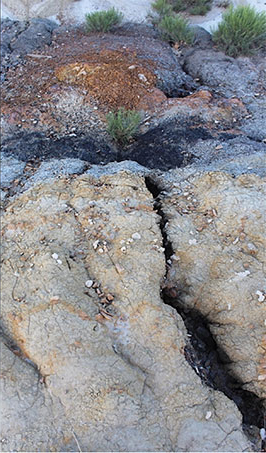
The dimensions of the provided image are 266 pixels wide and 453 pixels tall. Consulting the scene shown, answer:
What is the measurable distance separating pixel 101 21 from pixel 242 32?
1.98 metres

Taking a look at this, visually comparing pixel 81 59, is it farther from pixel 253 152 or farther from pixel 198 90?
pixel 253 152

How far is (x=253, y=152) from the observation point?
11.9 ft

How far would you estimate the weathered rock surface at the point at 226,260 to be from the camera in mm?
2658

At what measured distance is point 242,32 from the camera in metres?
5.31

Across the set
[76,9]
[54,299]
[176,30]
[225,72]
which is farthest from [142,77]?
[54,299]

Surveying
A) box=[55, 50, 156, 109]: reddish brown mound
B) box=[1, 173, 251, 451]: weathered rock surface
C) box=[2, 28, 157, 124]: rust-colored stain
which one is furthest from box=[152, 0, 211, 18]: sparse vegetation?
box=[1, 173, 251, 451]: weathered rock surface

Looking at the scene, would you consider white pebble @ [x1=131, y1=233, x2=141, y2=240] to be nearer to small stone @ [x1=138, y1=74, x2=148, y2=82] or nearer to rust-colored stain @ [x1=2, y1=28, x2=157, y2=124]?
rust-colored stain @ [x1=2, y1=28, x2=157, y2=124]

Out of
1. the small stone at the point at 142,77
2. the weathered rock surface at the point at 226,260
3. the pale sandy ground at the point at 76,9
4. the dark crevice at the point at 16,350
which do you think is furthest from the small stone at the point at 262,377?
the pale sandy ground at the point at 76,9

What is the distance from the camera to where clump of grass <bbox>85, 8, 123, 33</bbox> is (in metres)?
5.61

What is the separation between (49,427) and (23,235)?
1407 millimetres

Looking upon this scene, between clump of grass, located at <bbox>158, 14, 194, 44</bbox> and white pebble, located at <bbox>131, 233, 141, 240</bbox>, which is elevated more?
clump of grass, located at <bbox>158, 14, 194, 44</bbox>

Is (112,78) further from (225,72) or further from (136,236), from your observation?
(136,236)

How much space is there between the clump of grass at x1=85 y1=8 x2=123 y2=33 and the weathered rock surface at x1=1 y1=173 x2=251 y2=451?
3.69 metres

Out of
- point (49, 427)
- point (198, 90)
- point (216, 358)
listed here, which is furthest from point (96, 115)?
point (49, 427)
